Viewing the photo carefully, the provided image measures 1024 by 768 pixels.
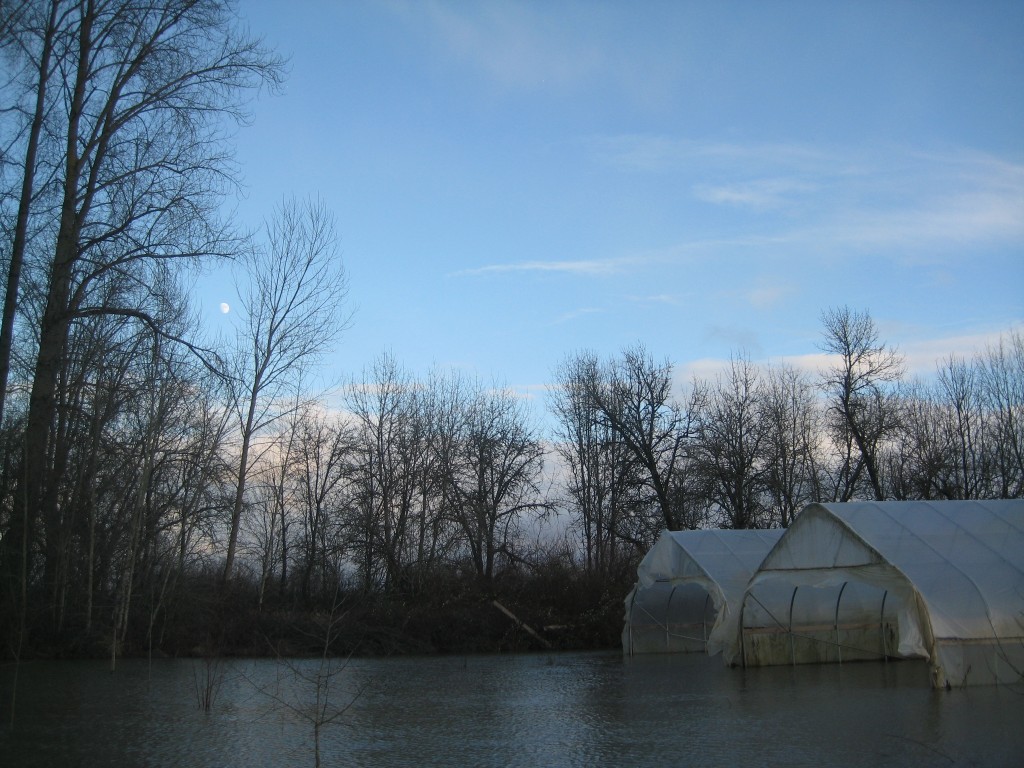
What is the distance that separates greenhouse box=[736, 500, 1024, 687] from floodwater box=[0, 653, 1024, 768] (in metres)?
0.74

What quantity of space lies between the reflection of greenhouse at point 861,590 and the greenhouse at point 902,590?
21mm

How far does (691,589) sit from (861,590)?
6.01 m

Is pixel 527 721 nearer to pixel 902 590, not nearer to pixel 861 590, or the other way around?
pixel 902 590

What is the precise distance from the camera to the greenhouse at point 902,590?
12961 mm

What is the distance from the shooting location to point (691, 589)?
25797 mm

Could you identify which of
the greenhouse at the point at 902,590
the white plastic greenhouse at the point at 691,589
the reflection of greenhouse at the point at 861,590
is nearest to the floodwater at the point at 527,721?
the greenhouse at the point at 902,590

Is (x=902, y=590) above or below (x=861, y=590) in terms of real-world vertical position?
above

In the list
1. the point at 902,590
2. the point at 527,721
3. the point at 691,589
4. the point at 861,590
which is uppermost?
the point at 902,590

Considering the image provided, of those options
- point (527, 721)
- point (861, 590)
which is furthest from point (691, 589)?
point (527, 721)

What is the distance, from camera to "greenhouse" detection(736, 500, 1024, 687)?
1296 centimetres

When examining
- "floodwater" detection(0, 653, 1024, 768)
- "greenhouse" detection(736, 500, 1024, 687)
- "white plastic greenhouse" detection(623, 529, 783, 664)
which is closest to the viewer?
"floodwater" detection(0, 653, 1024, 768)

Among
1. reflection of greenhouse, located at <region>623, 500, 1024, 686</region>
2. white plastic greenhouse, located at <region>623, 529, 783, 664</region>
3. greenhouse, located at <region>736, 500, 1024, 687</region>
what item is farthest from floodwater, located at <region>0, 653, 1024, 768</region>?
white plastic greenhouse, located at <region>623, 529, 783, 664</region>

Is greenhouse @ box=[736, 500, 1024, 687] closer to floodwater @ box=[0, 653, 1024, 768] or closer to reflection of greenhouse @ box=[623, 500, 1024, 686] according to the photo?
reflection of greenhouse @ box=[623, 500, 1024, 686]

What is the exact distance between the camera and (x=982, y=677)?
42.3 ft
